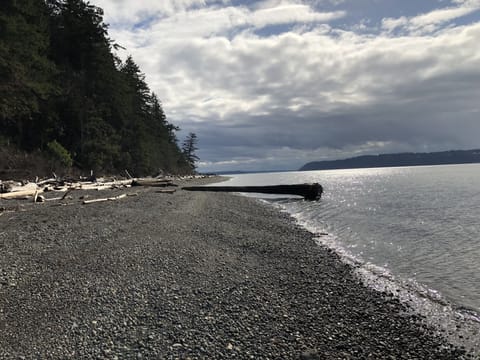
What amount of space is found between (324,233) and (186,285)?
437 inches

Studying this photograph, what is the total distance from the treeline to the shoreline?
72.2 feet

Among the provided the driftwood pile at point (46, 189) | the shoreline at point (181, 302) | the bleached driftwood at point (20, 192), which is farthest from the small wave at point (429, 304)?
the bleached driftwood at point (20, 192)

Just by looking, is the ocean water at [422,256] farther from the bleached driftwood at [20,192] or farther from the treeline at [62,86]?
the treeline at [62,86]

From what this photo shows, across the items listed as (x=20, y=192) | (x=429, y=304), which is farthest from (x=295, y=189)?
(x=429, y=304)

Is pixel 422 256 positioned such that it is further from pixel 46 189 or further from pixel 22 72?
pixel 22 72

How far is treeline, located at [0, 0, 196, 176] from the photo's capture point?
89.9 feet

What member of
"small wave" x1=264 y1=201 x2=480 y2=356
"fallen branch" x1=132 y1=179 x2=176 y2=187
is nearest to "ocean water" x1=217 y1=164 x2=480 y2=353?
"small wave" x1=264 y1=201 x2=480 y2=356

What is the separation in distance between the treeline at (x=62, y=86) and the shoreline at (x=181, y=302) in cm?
2201

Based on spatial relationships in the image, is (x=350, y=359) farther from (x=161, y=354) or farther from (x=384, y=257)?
(x=384, y=257)

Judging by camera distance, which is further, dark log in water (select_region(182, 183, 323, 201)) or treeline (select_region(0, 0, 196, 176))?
dark log in water (select_region(182, 183, 323, 201))

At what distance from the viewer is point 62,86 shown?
38.1 metres

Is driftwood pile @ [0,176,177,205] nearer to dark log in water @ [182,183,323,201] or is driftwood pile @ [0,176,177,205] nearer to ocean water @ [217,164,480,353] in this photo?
dark log in water @ [182,183,323,201]

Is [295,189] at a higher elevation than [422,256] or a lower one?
higher

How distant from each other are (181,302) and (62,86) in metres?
39.8
